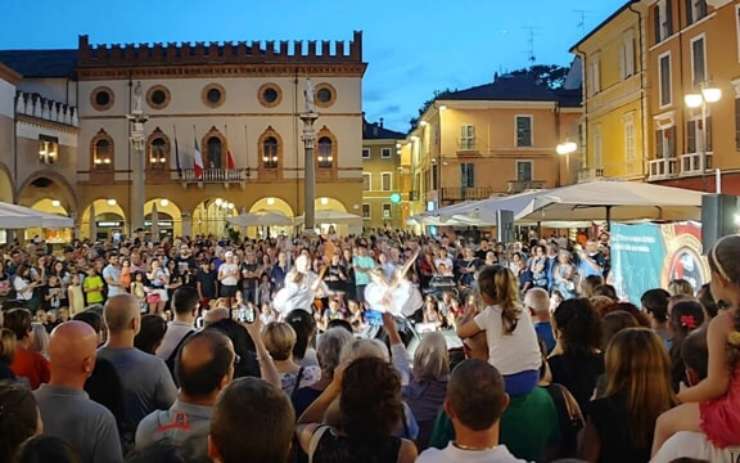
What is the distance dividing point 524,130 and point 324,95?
13.9 m

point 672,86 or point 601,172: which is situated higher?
point 672,86

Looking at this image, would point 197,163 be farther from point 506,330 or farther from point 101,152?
A: point 506,330

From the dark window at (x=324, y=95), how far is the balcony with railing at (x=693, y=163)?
2175 cm

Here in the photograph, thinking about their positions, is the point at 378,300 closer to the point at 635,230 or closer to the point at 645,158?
the point at 635,230

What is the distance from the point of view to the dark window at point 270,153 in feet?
141

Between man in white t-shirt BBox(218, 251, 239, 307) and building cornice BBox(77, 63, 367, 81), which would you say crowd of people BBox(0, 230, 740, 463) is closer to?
man in white t-shirt BBox(218, 251, 239, 307)

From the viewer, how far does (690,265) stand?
905 cm

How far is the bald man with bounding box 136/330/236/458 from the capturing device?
3.17m

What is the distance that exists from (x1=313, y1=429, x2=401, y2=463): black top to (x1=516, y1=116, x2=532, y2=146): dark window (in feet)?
151

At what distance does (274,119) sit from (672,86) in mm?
22736

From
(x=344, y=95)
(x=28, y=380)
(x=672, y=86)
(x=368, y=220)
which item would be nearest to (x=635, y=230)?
(x=28, y=380)

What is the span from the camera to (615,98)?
33125 mm

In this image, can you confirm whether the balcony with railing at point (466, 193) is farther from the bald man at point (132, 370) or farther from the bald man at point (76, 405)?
the bald man at point (76, 405)

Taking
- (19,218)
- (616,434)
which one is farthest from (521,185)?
(616,434)
